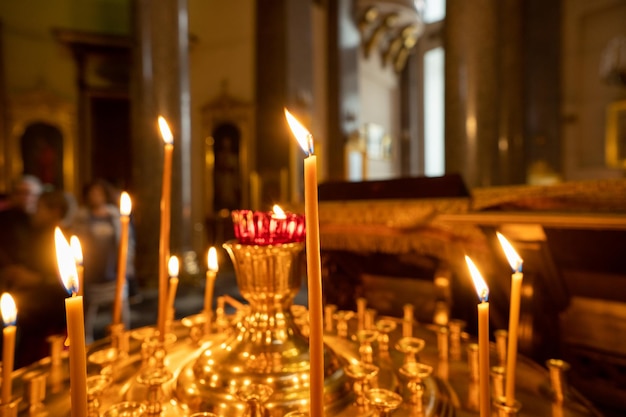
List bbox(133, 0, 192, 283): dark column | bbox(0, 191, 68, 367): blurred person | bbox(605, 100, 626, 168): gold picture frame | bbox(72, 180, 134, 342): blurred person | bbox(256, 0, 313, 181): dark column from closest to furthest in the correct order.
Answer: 1. bbox(0, 191, 68, 367): blurred person
2. bbox(72, 180, 134, 342): blurred person
3. bbox(133, 0, 192, 283): dark column
4. bbox(605, 100, 626, 168): gold picture frame
5. bbox(256, 0, 313, 181): dark column

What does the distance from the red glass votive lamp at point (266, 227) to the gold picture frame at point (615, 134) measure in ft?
24.5

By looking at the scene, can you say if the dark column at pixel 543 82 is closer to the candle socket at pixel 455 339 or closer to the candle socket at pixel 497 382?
the candle socket at pixel 455 339

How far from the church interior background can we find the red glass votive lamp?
0.72 meters

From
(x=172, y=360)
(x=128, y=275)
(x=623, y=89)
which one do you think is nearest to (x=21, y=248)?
(x=128, y=275)

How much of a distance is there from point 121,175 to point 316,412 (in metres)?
9.84

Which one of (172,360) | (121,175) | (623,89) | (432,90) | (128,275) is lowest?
(128,275)

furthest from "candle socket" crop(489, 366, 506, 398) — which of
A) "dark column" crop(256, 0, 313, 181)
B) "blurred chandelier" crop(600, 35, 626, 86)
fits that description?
"dark column" crop(256, 0, 313, 181)

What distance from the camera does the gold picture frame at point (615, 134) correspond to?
21.7 ft

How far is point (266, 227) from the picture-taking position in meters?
0.80

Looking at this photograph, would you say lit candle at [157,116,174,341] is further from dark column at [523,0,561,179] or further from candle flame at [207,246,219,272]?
dark column at [523,0,561,179]

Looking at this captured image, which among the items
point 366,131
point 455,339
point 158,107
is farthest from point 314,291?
point 366,131

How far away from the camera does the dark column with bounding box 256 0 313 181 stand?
731cm

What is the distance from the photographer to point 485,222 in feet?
4.32

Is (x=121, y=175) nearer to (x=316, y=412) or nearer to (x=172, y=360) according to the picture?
(x=172, y=360)
